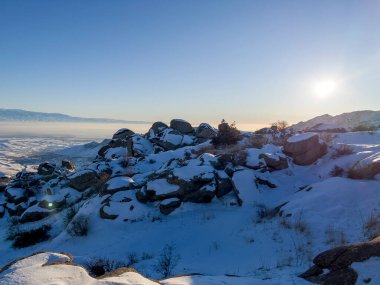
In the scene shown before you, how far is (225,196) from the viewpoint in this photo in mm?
16156

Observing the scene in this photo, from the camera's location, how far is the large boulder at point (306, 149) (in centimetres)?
1803

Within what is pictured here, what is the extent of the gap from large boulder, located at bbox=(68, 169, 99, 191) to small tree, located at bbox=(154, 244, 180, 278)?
12975 mm

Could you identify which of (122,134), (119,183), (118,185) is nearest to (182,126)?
(122,134)

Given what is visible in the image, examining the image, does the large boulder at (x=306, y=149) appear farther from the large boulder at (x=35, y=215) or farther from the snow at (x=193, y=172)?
the large boulder at (x=35, y=215)

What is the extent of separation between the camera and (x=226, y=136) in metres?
26.8

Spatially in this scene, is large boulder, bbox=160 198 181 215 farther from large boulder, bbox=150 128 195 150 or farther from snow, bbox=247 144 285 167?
large boulder, bbox=150 128 195 150

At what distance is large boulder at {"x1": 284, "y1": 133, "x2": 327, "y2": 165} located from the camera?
1803cm

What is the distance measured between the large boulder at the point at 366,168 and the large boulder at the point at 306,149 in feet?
12.7

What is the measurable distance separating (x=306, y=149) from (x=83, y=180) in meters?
15.6

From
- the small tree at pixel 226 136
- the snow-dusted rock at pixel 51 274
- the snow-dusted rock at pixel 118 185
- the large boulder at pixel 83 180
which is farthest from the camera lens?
the small tree at pixel 226 136

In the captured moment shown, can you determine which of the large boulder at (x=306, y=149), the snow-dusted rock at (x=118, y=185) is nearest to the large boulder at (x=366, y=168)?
the large boulder at (x=306, y=149)

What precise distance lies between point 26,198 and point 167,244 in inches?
690

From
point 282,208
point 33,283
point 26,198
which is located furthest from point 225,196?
point 26,198

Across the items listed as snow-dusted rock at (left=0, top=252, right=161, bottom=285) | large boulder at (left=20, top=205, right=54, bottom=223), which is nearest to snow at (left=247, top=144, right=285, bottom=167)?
large boulder at (left=20, top=205, right=54, bottom=223)
